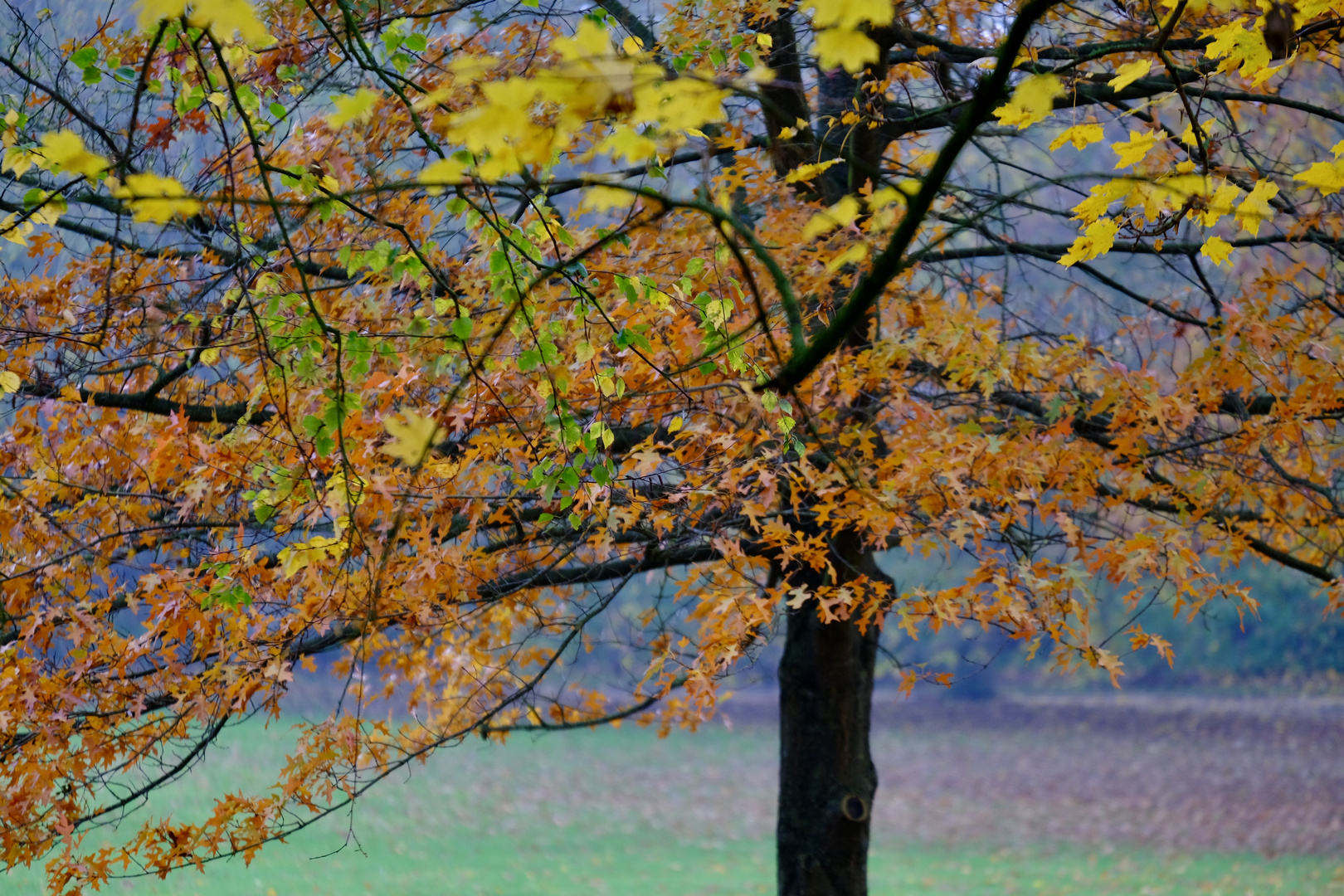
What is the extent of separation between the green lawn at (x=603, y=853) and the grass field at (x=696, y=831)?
45 millimetres

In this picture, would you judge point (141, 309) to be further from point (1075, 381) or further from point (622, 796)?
point (622, 796)

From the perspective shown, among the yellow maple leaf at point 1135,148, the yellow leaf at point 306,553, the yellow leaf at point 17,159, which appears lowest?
the yellow leaf at point 306,553

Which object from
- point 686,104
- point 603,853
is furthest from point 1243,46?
point 603,853

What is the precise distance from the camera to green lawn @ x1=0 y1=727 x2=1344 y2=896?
11500 millimetres

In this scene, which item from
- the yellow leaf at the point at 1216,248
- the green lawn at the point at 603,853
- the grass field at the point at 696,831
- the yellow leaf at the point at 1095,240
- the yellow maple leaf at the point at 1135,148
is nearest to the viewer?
the yellow maple leaf at the point at 1135,148

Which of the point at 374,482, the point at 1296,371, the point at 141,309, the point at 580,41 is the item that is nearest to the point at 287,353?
the point at 374,482

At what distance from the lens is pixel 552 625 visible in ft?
13.4

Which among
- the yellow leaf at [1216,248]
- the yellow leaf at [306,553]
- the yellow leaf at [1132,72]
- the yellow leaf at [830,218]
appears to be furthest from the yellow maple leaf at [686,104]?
the yellow leaf at [306,553]

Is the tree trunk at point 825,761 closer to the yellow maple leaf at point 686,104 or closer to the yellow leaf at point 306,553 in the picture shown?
the yellow leaf at point 306,553

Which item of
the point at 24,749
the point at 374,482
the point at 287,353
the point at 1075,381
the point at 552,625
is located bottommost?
the point at 24,749

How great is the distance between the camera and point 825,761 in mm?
5402

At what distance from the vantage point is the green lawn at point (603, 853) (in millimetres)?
11500

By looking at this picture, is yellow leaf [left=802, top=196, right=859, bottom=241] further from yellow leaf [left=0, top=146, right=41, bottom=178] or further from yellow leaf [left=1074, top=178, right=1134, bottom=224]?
yellow leaf [left=0, top=146, right=41, bottom=178]

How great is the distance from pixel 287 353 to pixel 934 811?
47.9 feet
